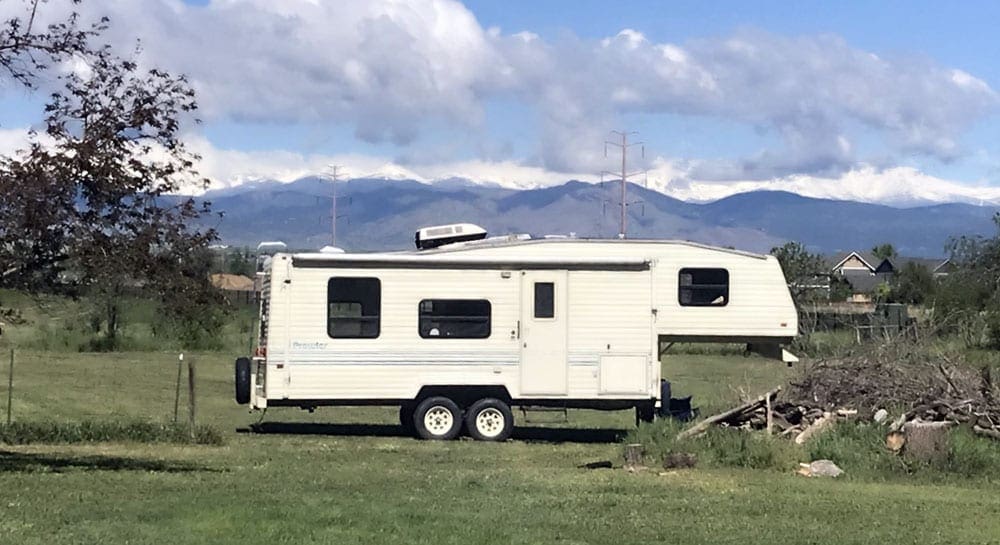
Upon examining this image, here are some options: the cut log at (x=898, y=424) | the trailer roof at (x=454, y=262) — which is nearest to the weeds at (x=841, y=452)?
the cut log at (x=898, y=424)

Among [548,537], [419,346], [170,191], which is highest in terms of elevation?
[170,191]

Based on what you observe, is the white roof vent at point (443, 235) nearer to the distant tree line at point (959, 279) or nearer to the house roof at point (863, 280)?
the distant tree line at point (959, 279)

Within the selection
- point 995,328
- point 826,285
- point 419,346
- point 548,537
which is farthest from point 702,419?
point 826,285

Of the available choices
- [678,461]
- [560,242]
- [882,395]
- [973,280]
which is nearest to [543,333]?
[560,242]

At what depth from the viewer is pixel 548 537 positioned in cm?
991

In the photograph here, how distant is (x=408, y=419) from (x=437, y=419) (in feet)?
2.45

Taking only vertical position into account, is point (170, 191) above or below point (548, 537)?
above

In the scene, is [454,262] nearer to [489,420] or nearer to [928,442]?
[489,420]

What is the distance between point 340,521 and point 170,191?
402 centimetres

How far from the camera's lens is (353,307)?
18.8 meters

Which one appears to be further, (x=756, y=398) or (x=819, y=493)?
(x=756, y=398)

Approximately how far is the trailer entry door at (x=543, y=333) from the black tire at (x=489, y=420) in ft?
1.34

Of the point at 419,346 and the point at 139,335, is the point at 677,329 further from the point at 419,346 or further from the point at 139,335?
the point at 139,335

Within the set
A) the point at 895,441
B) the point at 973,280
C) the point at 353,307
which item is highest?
the point at 973,280
